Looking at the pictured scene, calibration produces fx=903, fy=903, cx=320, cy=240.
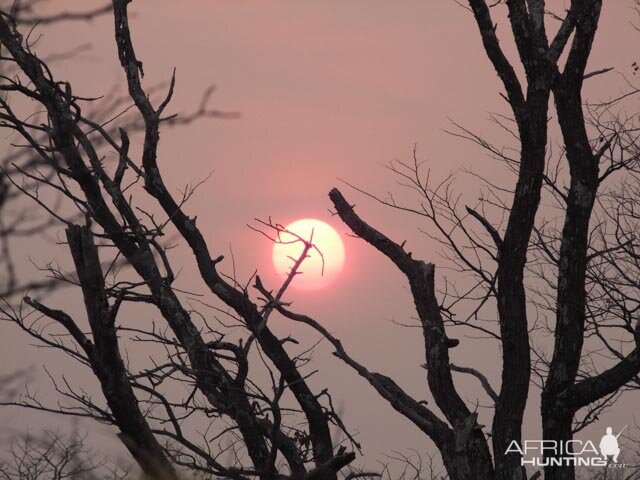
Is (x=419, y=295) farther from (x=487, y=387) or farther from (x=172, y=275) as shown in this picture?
(x=172, y=275)

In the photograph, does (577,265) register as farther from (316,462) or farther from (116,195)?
(116,195)

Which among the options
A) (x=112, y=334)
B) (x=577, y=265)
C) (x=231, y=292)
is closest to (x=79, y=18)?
(x=112, y=334)

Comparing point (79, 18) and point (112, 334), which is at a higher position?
point (79, 18)

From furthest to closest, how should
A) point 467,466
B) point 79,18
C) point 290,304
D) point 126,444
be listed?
point 467,466, point 290,304, point 79,18, point 126,444

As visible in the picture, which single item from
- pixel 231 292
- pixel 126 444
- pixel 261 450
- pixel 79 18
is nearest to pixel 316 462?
pixel 261 450

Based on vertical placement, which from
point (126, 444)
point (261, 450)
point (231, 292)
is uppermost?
Result: point (231, 292)

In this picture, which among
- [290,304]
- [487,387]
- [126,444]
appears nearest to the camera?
[126,444]

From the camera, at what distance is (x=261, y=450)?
8094 mm

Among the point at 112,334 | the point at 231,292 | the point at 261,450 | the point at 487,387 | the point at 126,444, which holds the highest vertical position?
the point at 231,292

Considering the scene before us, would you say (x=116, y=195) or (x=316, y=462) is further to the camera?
(x=316, y=462)

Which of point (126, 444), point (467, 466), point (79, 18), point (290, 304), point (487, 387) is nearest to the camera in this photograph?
point (126, 444)

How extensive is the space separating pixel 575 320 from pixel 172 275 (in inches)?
151

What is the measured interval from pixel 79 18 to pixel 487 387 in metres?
5.69

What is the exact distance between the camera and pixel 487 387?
8.99 m
